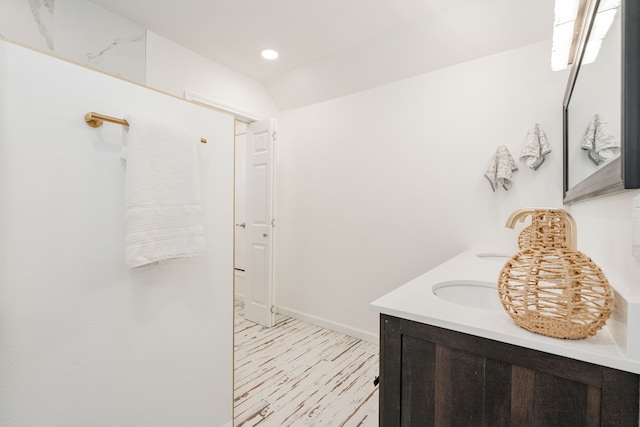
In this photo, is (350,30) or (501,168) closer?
(501,168)

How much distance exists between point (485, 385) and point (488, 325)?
15 cm

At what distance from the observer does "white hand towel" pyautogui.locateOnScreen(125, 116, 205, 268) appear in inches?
43.1

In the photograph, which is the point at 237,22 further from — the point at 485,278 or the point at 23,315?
the point at 485,278

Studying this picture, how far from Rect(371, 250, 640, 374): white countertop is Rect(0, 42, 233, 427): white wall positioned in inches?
37.6

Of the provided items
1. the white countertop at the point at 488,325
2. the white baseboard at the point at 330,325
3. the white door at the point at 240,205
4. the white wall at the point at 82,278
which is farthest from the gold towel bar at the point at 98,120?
the white door at the point at 240,205

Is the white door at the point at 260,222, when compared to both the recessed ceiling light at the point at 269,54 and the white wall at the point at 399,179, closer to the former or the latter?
the white wall at the point at 399,179

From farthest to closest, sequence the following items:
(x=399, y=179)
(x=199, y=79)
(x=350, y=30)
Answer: (x=199, y=79) < (x=399, y=179) < (x=350, y=30)

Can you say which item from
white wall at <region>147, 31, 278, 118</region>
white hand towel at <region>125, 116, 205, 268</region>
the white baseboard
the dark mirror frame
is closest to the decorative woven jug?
the dark mirror frame

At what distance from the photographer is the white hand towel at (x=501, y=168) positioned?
6.66 feet

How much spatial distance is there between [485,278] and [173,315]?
1.41 meters

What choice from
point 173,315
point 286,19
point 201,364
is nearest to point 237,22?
point 286,19

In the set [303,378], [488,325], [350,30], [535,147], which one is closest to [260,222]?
[303,378]

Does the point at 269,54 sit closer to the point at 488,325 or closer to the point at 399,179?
the point at 399,179

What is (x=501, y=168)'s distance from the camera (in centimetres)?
204
